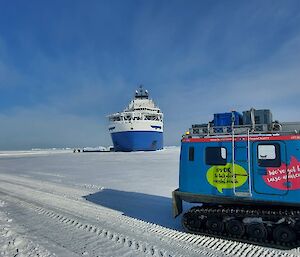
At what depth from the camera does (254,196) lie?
657 cm

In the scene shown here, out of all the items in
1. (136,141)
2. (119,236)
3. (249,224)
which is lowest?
(119,236)

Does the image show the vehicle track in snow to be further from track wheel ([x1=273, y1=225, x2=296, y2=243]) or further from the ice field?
track wheel ([x1=273, y1=225, x2=296, y2=243])

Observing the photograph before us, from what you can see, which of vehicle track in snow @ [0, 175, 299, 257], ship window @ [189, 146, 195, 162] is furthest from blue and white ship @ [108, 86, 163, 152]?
ship window @ [189, 146, 195, 162]

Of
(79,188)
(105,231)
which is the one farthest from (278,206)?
(79,188)

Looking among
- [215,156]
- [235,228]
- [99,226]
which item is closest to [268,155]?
[215,156]

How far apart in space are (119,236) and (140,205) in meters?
3.56

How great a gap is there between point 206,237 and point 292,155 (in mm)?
2634

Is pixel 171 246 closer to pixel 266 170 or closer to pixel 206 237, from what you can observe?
pixel 206 237

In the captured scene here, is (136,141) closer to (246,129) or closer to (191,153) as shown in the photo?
(191,153)

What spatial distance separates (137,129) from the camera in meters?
57.1

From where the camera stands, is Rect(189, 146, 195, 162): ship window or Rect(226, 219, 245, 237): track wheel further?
Rect(189, 146, 195, 162): ship window

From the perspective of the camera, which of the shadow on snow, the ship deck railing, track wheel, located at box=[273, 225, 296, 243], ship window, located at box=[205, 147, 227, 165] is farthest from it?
the shadow on snow

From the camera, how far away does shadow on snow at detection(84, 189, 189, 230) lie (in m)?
8.48

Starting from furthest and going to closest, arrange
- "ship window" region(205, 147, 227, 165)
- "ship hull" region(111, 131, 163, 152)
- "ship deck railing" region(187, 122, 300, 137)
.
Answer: "ship hull" region(111, 131, 163, 152)
"ship window" region(205, 147, 227, 165)
"ship deck railing" region(187, 122, 300, 137)
